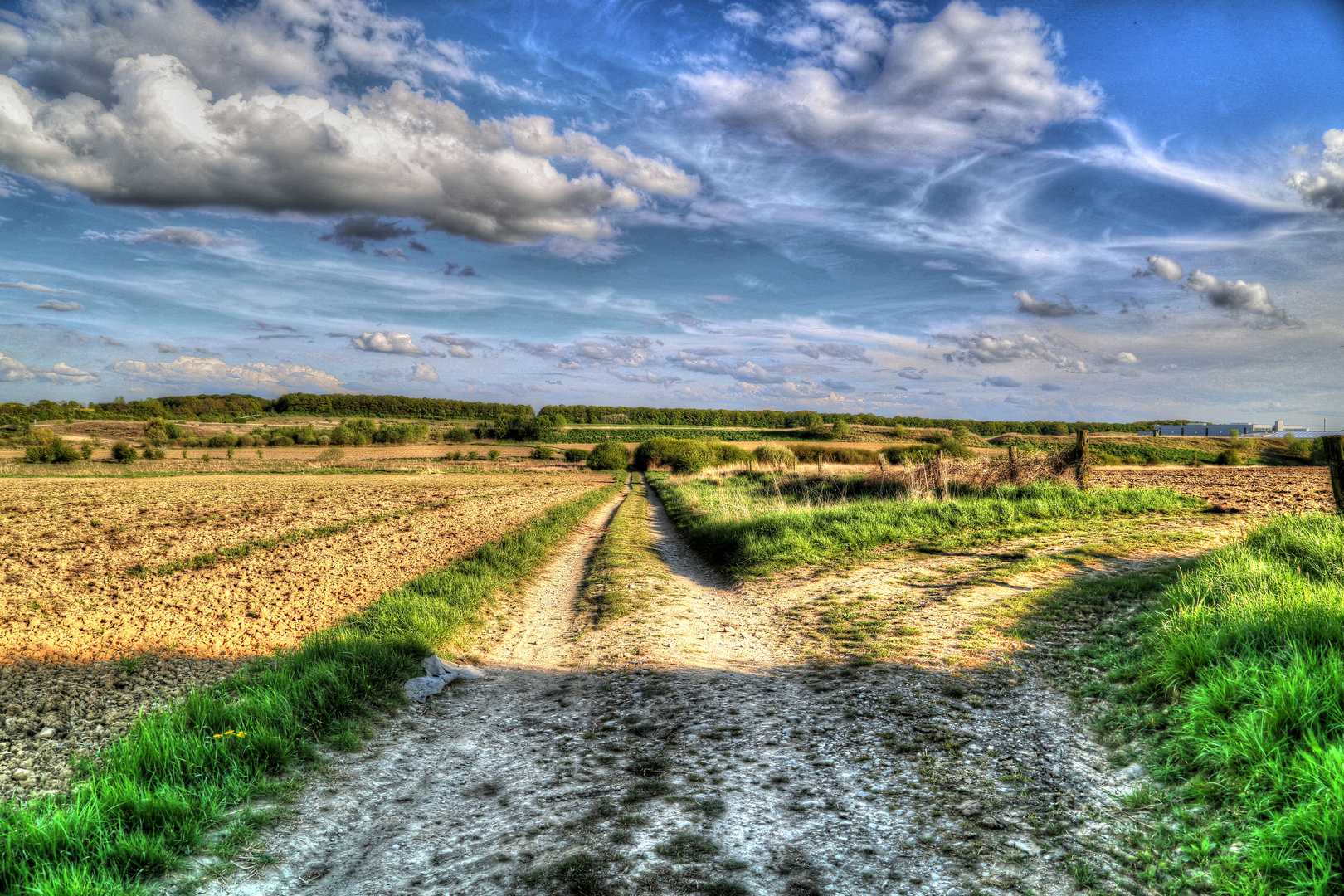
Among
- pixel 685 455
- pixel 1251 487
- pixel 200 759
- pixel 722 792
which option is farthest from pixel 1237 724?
pixel 685 455

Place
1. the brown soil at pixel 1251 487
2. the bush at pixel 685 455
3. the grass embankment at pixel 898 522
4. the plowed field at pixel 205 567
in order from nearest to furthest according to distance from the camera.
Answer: the plowed field at pixel 205 567
the grass embankment at pixel 898 522
the brown soil at pixel 1251 487
the bush at pixel 685 455

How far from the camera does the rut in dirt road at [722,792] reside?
323 centimetres

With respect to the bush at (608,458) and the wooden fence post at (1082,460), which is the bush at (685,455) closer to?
the bush at (608,458)

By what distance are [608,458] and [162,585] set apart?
55.6 m

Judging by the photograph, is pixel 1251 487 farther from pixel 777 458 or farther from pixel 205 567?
pixel 205 567

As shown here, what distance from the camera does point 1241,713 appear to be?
150 inches

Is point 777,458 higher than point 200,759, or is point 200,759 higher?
point 777,458

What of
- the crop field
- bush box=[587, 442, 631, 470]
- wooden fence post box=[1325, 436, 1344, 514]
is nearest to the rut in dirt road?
the crop field

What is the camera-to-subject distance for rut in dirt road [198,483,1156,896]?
3.23m

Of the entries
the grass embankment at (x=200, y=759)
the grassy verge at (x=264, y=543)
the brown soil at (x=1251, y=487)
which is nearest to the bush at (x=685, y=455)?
the brown soil at (x=1251, y=487)

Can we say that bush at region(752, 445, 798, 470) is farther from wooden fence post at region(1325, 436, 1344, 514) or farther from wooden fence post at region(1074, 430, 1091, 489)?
wooden fence post at region(1325, 436, 1344, 514)

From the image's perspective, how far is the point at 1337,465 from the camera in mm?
10953

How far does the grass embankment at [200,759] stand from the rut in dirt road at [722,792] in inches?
19.0

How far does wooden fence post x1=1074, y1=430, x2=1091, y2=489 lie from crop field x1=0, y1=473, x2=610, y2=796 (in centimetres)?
1979
